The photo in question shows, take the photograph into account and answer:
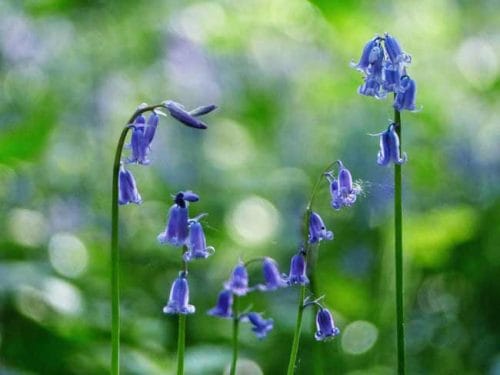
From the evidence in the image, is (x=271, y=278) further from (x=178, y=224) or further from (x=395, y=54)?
(x=395, y=54)

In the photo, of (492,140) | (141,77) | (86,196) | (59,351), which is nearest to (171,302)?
(59,351)

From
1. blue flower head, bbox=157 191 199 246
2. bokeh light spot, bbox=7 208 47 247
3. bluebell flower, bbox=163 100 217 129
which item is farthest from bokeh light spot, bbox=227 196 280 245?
bluebell flower, bbox=163 100 217 129

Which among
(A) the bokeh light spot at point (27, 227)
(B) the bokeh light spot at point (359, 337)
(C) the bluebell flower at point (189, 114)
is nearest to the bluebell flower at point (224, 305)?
(C) the bluebell flower at point (189, 114)

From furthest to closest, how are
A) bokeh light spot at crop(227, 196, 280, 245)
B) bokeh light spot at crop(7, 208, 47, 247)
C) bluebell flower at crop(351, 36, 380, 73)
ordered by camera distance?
bokeh light spot at crop(227, 196, 280, 245), bokeh light spot at crop(7, 208, 47, 247), bluebell flower at crop(351, 36, 380, 73)

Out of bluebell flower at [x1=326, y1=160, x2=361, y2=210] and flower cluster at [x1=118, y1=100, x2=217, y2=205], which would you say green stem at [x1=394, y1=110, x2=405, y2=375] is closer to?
bluebell flower at [x1=326, y1=160, x2=361, y2=210]

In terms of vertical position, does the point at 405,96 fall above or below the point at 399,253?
above

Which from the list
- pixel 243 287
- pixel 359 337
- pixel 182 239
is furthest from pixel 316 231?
pixel 359 337
